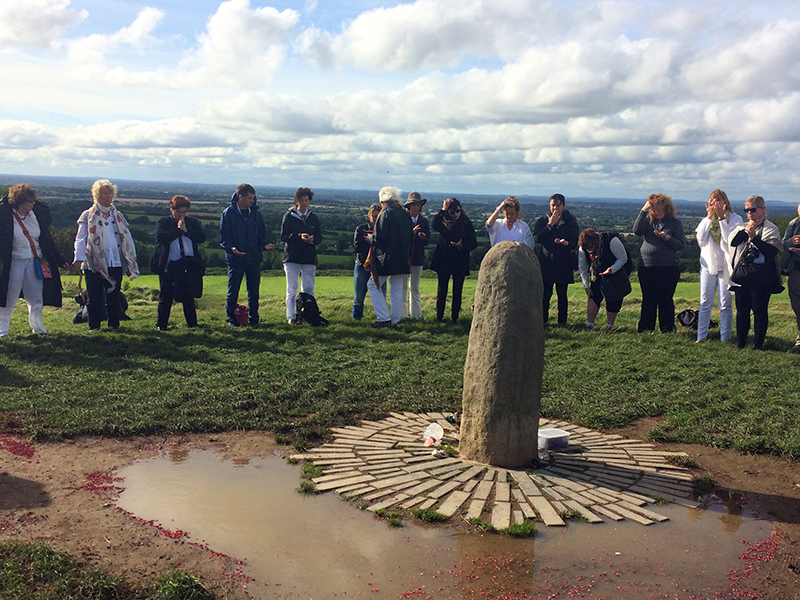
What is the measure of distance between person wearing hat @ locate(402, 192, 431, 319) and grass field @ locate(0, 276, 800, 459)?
955 millimetres

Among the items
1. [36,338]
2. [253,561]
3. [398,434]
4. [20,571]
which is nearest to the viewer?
[20,571]

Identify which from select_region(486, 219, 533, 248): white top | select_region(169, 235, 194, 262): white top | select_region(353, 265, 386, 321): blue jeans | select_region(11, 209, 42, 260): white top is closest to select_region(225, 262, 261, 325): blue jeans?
select_region(169, 235, 194, 262): white top

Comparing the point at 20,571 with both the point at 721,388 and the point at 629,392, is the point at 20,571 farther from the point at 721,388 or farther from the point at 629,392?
the point at 721,388

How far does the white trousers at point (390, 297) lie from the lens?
13.7 meters

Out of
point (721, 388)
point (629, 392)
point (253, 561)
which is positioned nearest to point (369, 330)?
point (629, 392)

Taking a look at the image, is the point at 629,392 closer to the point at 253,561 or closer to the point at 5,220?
the point at 253,561

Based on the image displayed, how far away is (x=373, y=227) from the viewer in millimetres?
14445

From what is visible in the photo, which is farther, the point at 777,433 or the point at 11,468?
the point at 777,433

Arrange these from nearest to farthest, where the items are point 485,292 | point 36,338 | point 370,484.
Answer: point 370,484, point 485,292, point 36,338

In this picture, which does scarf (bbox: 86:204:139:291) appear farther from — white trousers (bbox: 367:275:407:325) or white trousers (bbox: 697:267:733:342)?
white trousers (bbox: 697:267:733:342)

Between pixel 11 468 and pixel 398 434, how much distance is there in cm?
355

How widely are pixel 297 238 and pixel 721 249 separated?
7.46 metres

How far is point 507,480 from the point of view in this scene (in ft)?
20.6

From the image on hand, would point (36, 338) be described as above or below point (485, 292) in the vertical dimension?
below
